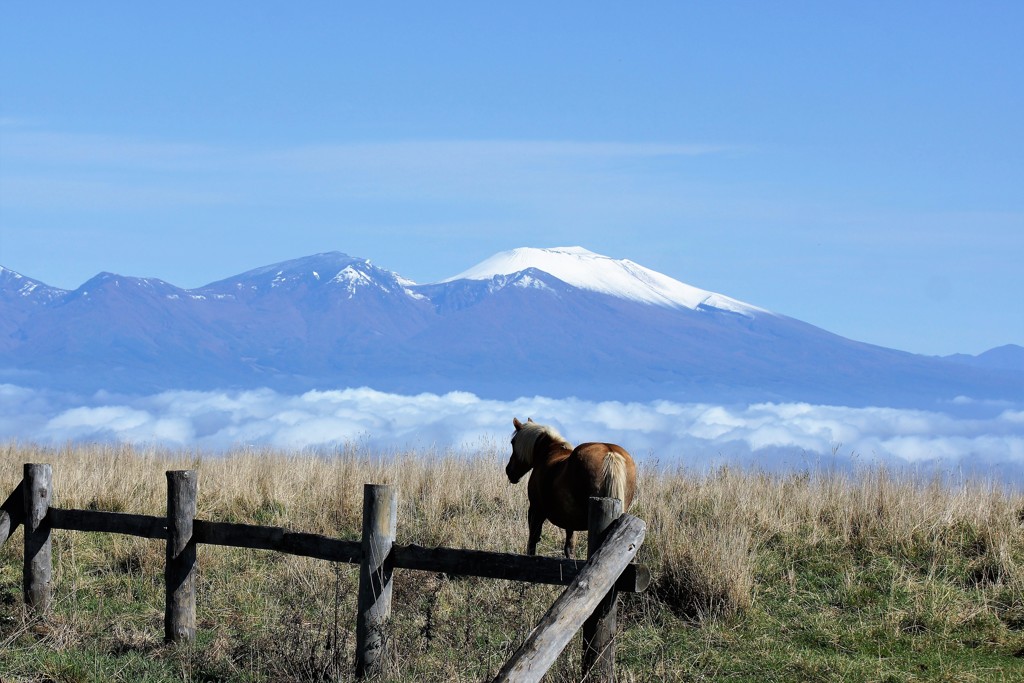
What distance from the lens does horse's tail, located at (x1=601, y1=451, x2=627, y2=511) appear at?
920 cm

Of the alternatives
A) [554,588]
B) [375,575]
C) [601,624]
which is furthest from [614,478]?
[601,624]

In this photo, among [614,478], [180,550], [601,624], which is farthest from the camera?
[614,478]

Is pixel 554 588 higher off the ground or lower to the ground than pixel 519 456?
lower

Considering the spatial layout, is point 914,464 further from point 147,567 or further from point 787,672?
point 147,567

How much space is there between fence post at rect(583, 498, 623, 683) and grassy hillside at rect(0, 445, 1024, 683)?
20 cm

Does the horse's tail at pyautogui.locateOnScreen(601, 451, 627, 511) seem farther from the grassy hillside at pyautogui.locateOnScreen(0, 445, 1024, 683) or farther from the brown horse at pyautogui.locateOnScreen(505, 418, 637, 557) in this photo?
the grassy hillside at pyautogui.locateOnScreen(0, 445, 1024, 683)

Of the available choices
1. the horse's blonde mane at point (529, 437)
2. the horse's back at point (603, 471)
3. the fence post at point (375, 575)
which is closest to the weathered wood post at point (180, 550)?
the fence post at point (375, 575)

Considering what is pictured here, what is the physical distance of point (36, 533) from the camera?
8.98m

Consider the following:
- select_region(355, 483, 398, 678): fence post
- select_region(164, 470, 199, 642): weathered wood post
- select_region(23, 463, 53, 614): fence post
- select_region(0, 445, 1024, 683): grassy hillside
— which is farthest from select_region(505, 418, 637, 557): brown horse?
select_region(23, 463, 53, 614): fence post

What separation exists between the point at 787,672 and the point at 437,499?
662 centimetres

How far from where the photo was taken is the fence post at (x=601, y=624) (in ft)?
19.5

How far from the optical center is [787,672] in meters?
7.65

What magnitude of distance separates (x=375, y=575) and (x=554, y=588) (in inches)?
86.7

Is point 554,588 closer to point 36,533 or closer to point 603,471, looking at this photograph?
point 603,471
